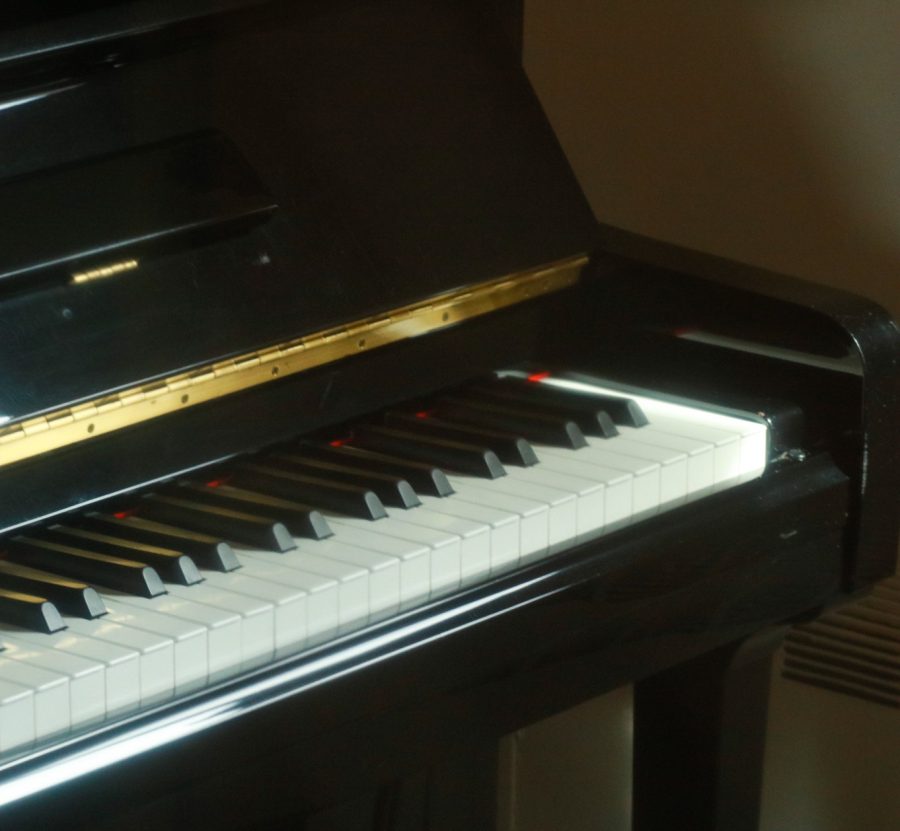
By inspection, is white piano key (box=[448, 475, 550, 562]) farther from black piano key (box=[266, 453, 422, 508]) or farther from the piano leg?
the piano leg

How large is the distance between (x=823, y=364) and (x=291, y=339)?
42 cm

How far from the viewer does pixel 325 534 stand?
107 cm

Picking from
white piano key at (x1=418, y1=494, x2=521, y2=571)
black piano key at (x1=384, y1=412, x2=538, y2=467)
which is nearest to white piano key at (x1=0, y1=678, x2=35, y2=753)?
white piano key at (x1=418, y1=494, x2=521, y2=571)

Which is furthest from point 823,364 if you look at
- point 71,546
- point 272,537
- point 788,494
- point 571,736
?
point 571,736

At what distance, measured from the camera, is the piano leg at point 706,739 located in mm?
1434

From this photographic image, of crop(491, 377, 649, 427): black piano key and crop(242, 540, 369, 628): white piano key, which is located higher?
crop(491, 377, 649, 427): black piano key

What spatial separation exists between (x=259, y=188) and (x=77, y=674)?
1.56 ft

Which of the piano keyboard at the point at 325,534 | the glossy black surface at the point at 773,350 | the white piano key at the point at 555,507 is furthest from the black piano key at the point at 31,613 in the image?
the glossy black surface at the point at 773,350

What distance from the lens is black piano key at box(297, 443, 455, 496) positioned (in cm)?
115

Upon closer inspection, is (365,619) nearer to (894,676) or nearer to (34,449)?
(34,449)

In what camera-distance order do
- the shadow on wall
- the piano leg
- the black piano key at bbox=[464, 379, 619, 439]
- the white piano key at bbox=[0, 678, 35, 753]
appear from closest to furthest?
the white piano key at bbox=[0, 678, 35, 753]
the black piano key at bbox=[464, 379, 619, 439]
the piano leg
the shadow on wall

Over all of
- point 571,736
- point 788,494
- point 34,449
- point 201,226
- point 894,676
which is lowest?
point 571,736

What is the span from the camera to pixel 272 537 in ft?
3.47

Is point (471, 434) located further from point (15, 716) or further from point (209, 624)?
point (15, 716)
